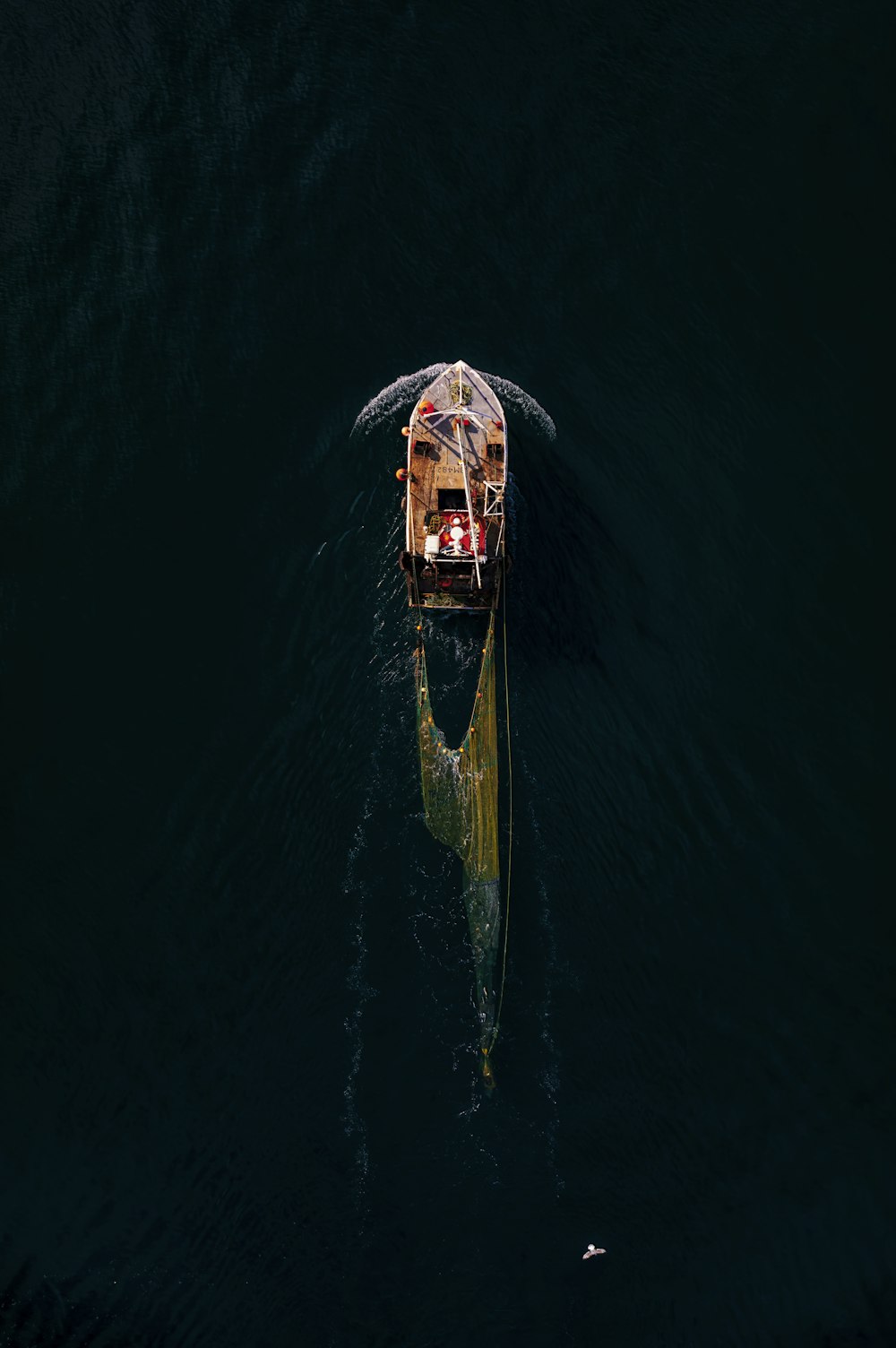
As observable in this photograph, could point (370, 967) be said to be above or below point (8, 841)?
below

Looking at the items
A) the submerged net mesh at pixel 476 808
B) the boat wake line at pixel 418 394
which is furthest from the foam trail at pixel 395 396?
the submerged net mesh at pixel 476 808

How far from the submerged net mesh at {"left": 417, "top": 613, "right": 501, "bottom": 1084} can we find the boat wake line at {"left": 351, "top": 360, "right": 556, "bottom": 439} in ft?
50.8

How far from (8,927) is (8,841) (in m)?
4.97

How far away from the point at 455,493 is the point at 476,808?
1885cm

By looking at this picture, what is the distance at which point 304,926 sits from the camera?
80375 mm

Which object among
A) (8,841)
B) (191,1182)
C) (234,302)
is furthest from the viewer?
(234,302)

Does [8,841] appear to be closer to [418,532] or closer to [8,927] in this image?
[8,927]

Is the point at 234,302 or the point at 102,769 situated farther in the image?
the point at 234,302

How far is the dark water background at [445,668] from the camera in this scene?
77.8 meters

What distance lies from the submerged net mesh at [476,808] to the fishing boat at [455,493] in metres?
4.32

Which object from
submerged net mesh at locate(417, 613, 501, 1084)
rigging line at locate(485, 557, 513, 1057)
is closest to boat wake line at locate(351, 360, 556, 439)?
rigging line at locate(485, 557, 513, 1057)

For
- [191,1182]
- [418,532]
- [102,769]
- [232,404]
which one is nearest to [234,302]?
[232,404]

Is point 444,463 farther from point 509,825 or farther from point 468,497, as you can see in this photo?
point 509,825

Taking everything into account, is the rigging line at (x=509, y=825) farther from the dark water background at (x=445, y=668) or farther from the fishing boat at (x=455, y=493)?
the fishing boat at (x=455, y=493)
